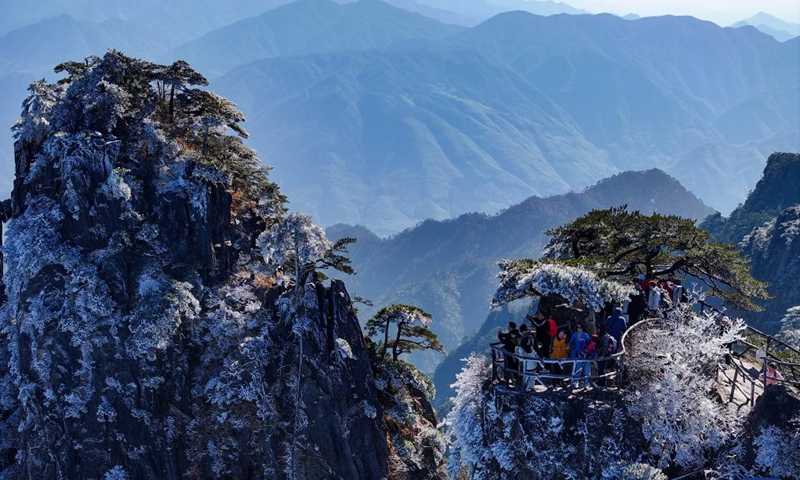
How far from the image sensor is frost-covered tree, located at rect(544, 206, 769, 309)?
1198 inches

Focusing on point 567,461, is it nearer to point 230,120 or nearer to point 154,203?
point 154,203

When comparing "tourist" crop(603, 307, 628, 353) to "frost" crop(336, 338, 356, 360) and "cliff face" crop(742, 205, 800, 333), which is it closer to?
"frost" crop(336, 338, 356, 360)

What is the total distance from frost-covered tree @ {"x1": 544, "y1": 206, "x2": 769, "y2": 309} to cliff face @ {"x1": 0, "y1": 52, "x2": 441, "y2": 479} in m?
10.8

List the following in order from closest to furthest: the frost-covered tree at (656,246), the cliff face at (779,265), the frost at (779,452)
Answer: the frost at (779,452) < the frost-covered tree at (656,246) < the cliff face at (779,265)

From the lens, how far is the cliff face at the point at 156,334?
108ft

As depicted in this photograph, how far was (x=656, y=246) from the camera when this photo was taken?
30.8m

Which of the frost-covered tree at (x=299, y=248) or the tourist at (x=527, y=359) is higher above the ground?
the frost-covered tree at (x=299, y=248)

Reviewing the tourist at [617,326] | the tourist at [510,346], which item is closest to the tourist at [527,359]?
the tourist at [510,346]

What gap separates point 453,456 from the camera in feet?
85.4

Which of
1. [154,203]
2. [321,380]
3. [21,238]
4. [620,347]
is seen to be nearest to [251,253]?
[154,203]

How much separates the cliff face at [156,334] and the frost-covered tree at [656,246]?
1082cm

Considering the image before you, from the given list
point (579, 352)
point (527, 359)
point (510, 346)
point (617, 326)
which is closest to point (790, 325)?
point (617, 326)

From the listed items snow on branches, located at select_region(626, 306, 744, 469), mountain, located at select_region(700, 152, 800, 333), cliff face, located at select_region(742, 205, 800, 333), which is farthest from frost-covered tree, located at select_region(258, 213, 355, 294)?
cliff face, located at select_region(742, 205, 800, 333)

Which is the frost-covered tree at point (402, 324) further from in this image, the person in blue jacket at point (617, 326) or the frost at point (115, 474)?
the person in blue jacket at point (617, 326)
